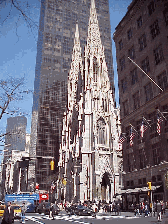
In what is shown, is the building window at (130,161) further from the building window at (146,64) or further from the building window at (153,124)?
the building window at (146,64)

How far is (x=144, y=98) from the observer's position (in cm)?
2859

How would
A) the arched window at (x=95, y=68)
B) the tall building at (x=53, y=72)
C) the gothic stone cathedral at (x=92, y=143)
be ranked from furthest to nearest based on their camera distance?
the tall building at (x=53, y=72) < the arched window at (x=95, y=68) < the gothic stone cathedral at (x=92, y=143)

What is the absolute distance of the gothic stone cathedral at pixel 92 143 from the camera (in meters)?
49.2

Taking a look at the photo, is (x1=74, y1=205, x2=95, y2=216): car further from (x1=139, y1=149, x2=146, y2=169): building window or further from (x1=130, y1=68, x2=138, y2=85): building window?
(x1=130, y1=68, x2=138, y2=85): building window

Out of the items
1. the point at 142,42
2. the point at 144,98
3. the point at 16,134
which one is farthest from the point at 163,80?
the point at 16,134

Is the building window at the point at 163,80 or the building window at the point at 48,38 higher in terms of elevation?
the building window at the point at 48,38

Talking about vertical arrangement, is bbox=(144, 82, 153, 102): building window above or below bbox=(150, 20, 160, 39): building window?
below

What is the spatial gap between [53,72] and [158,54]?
192 feet

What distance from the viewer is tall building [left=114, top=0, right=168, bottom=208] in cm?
2539

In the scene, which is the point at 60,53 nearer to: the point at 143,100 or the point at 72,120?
the point at 72,120

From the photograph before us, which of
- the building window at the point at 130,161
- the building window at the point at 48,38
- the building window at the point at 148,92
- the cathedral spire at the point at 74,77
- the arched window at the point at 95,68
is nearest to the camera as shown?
the building window at the point at 148,92

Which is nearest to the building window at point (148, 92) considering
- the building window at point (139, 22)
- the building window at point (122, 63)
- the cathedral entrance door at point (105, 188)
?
the building window at point (122, 63)

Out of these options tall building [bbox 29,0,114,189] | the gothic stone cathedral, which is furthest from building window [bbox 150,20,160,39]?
tall building [bbox 29,0,114,189]

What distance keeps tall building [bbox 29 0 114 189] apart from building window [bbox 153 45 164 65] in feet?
139
